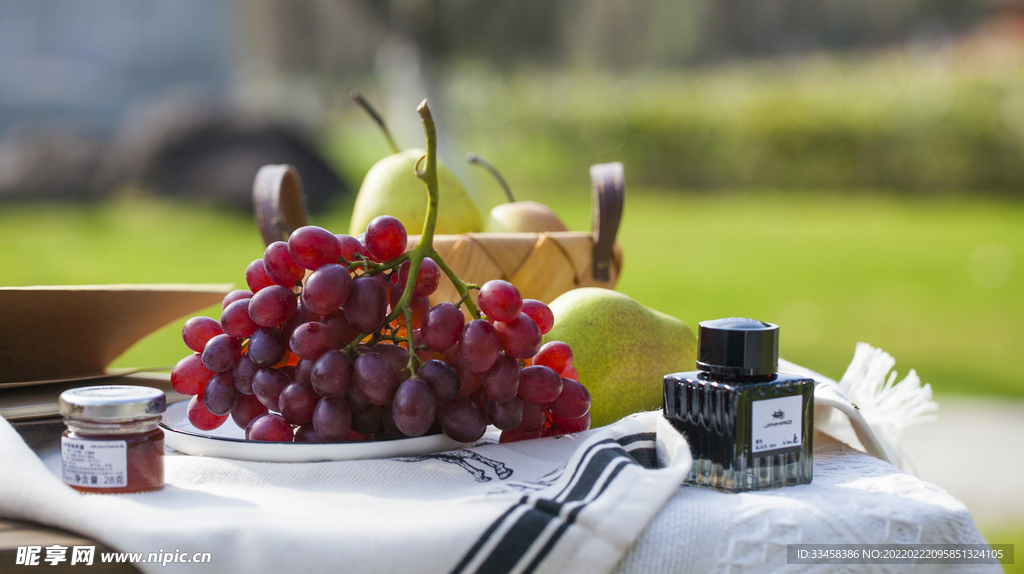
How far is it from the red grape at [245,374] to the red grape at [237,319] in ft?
0.10

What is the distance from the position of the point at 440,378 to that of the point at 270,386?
0.18 meters

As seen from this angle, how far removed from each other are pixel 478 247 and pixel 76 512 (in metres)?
0.58

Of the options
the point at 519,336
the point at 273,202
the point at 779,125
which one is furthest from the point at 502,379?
the point at 779,125

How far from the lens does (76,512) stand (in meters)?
0.69

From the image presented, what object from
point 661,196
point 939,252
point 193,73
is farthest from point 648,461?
point 193,73

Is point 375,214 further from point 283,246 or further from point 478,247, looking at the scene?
point 283,246

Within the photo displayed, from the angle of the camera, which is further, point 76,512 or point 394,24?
point 394,24

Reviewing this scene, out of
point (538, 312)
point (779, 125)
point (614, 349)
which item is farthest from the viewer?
point (779, 125)

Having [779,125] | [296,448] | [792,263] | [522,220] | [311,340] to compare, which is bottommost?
[792,263]

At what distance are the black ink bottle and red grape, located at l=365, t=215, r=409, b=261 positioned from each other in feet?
1.03

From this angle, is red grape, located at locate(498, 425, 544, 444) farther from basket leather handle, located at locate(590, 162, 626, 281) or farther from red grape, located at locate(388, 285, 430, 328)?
basket leather handle, located at locate(590, 162, 626, 281)

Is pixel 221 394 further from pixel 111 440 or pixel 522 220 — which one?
pixel 522 220

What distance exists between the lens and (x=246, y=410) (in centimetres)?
88

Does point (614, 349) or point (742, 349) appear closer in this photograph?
point (742, 349)
